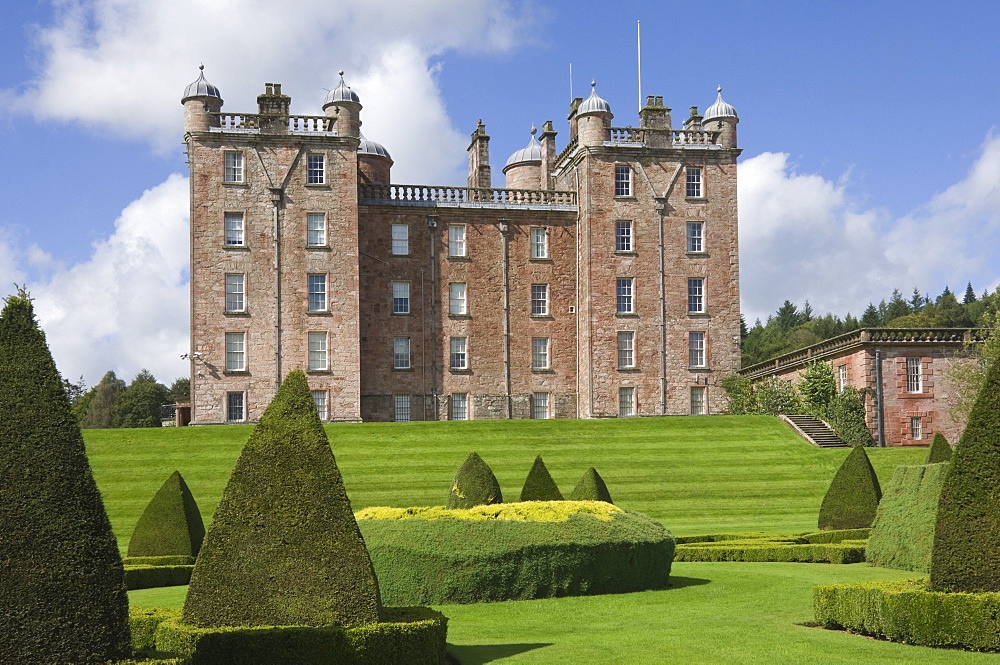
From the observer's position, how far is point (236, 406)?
48500 millimetres

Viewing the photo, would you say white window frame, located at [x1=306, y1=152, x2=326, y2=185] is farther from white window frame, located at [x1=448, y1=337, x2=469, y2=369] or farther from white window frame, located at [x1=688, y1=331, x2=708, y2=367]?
white window frame, located at [x1=688, y1=331, x2=708, y2=367]

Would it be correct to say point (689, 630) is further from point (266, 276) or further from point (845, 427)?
point (266, 276)

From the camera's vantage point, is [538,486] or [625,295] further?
[625,295]

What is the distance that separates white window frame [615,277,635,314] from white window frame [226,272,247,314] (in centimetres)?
1684

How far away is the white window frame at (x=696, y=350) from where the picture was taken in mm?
52406

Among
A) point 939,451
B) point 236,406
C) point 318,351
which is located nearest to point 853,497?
point 939,451

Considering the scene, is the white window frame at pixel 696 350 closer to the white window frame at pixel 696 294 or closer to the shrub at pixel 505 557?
the white window frame at pixel 696 294

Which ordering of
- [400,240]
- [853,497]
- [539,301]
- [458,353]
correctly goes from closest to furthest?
1. [853,497]
2. [400,240]
3. [458,353]
4. [539,301]

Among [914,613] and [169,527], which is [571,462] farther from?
[914,613]

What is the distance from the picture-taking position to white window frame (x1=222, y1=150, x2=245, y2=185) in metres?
49.1

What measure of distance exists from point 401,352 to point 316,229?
270 inches

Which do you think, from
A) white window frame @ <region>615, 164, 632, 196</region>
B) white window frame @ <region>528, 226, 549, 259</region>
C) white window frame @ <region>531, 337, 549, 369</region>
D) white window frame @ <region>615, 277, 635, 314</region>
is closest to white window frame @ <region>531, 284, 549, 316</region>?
white window frame @ <region>531, 337, 549, 369</region>

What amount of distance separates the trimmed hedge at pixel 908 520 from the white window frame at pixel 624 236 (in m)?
32.3

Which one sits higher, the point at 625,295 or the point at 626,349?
the point at 625,295
